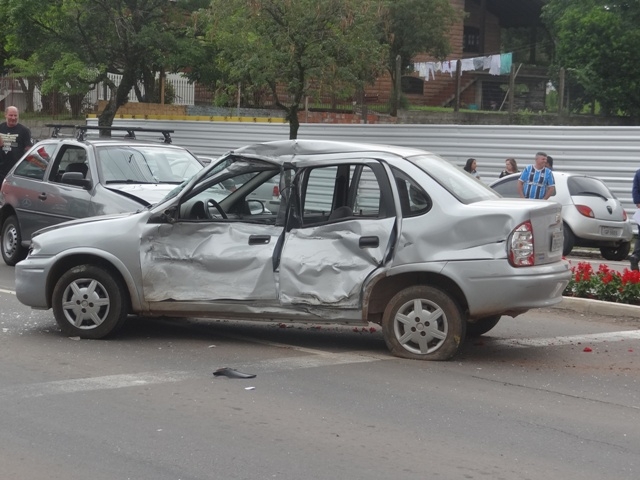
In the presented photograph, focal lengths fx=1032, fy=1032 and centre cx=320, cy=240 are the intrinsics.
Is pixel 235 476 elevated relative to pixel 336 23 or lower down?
lower down

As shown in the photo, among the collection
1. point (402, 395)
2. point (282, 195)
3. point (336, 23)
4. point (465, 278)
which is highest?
point (336, 23)

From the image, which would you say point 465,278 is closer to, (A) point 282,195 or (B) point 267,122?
(A) point 282,195

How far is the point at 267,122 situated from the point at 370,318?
859 inches

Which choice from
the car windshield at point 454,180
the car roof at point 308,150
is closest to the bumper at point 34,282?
the car roof at point 308,150

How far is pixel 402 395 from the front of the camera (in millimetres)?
7289

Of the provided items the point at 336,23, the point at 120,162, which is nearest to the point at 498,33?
the point at 336,23

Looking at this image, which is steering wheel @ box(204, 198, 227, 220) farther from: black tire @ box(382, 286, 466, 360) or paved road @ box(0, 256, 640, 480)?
black tire @ box(382, 286, 466, 360)

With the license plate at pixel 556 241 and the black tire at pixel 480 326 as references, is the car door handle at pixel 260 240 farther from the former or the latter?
the license plate at pixel 556 241

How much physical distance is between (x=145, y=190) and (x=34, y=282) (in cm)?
363

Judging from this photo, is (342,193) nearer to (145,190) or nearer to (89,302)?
(89,302)

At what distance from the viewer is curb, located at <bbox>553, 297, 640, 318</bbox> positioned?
11.1 metres

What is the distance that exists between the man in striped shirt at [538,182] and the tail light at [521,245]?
7.71 meters

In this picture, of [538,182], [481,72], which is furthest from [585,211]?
[481,72]

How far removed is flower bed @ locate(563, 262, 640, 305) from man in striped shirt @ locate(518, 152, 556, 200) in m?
3.81
